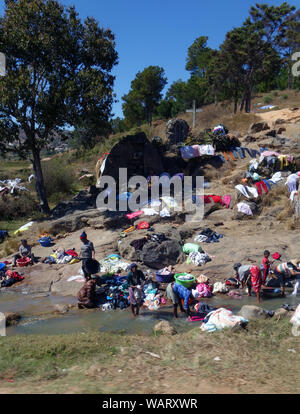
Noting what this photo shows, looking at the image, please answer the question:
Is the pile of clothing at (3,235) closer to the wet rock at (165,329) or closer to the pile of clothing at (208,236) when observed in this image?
the pile of clothing at (208,236)

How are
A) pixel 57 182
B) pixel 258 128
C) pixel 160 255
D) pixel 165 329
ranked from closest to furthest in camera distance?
pixel 165 329 → pixel 160 255 → pixel 258 128 → pixel 57 182

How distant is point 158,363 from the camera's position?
4855mm

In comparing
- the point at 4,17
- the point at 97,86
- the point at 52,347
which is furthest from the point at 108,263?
the point at 4,17

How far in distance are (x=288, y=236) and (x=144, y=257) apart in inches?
175

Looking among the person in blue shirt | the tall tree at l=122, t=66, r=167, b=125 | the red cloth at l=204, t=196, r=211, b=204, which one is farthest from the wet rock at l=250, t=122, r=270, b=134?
the tall tree at l=122, t=66, r=167, b=125

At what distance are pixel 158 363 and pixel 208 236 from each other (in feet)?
22.8

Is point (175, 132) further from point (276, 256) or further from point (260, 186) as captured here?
point (276, 256)

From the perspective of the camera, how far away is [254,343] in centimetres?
539

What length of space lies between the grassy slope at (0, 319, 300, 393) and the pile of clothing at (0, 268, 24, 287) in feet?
15.6

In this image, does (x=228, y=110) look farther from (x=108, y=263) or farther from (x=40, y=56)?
(x=108, y=263)

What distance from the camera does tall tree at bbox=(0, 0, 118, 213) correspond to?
47.4ft

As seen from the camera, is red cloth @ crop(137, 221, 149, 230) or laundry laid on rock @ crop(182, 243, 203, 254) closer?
laundry laid on rock @ crop(182, 243, 203, 254)

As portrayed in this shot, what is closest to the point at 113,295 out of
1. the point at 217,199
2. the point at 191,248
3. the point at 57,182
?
the point at 191,248

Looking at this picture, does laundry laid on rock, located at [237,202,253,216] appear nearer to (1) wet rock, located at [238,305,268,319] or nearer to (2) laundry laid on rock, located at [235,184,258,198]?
(2) laundry laid on rock, located at [235,184,258,198]
